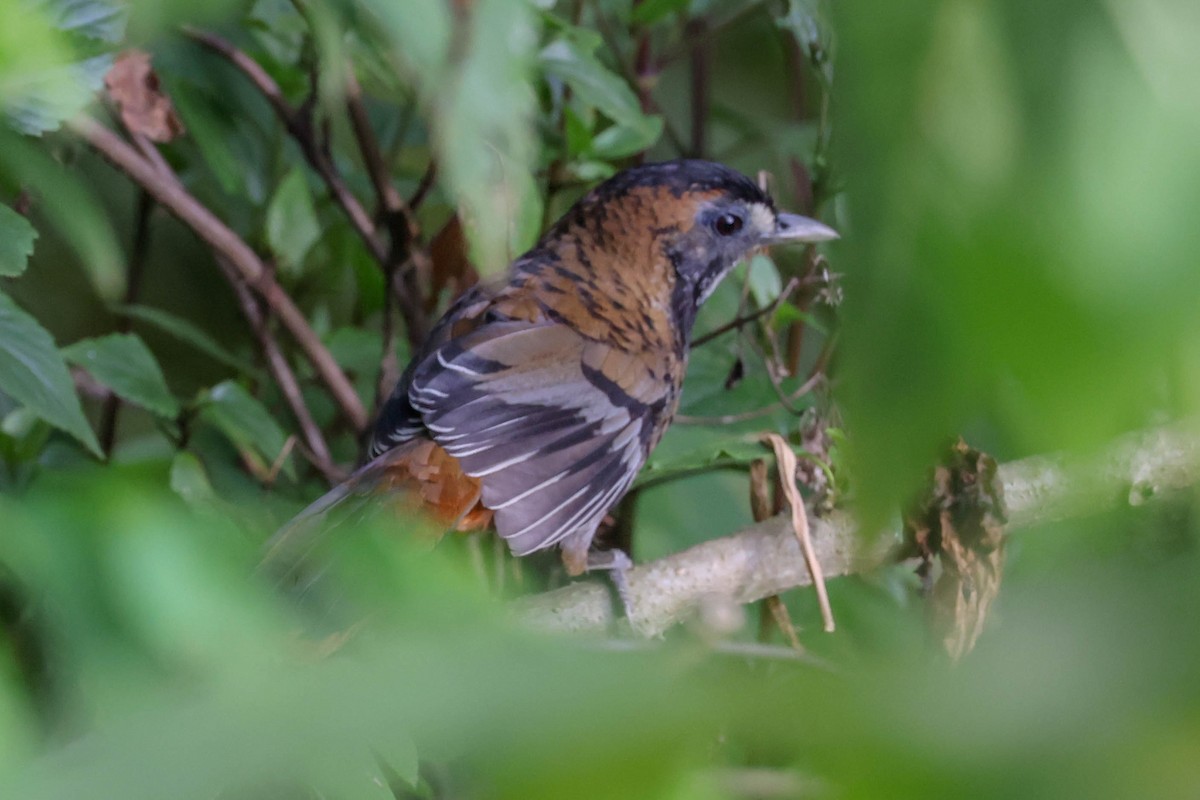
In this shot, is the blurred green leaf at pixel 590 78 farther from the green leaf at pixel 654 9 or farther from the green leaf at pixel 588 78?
the green leaf at pixel 654 9

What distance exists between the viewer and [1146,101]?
150mm

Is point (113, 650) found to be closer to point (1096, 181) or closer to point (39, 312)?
point (1096, 181)

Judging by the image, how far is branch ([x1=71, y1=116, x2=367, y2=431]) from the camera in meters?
1.28

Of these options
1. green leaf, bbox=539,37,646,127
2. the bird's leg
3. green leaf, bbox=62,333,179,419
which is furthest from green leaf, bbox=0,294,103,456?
green leaf, bbox=539,37,646,127

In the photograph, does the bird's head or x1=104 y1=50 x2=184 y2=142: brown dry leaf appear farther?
the bird's head

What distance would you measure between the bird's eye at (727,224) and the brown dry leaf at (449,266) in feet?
1.11

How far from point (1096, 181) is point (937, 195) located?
22 millimetres

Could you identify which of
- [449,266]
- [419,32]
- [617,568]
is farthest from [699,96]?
[419,32]

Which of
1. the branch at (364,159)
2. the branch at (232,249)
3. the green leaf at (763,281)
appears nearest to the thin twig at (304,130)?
the branch at (364,159)

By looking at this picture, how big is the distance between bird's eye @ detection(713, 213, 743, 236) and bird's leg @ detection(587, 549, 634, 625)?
484 millimetres

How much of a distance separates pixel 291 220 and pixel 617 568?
669 mm

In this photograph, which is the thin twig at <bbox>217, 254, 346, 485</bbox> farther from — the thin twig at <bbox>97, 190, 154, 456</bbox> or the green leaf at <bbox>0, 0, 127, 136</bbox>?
the green leaf at <bbox>0, 0, 127, 136</bbox>

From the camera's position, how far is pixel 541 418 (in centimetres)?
120

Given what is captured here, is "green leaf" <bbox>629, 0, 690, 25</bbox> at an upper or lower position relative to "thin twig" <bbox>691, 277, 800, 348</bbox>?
upper
